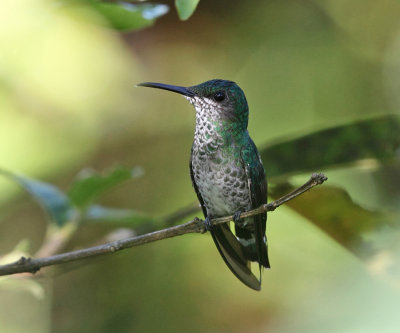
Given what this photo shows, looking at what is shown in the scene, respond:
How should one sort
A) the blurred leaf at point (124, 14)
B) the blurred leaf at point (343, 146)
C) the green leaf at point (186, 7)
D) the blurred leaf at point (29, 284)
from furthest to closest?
the blurred leaf at point (343, 146) → the blurred leaf at point (29, 284) → the blurred leaf at point (124, 14) → the green leaf at point (186, 7)

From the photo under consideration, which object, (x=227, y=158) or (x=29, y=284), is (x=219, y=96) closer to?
(x=227, y=158)

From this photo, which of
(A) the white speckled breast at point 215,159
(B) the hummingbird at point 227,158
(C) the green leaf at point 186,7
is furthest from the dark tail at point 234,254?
(C) the green leaf at point 186,7

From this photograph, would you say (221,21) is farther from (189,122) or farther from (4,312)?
(4,312)

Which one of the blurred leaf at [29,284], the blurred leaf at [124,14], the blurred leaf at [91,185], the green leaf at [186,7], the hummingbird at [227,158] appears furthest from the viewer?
the hummingbird at [227,158]

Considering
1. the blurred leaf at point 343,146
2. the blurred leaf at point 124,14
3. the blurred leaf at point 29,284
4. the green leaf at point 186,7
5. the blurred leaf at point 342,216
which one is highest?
the green leaf at point 186,7

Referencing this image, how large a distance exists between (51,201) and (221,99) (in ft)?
2.27

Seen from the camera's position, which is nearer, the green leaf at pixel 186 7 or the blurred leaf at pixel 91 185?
the green leaf at pixel 186 7

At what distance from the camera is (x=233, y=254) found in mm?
2135

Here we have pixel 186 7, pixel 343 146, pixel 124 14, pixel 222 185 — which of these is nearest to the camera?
pixel 186 7

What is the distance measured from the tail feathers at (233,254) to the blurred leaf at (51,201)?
505 mm

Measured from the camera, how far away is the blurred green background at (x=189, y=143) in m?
2.00

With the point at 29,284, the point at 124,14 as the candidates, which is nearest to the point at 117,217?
the point at 29,284

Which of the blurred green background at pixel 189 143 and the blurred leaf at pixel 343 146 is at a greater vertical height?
the blurred leaf at pixel 343 146

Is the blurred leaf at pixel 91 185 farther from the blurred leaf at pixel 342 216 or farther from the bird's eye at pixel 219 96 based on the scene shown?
the blurred leaf at pixel 342 216
